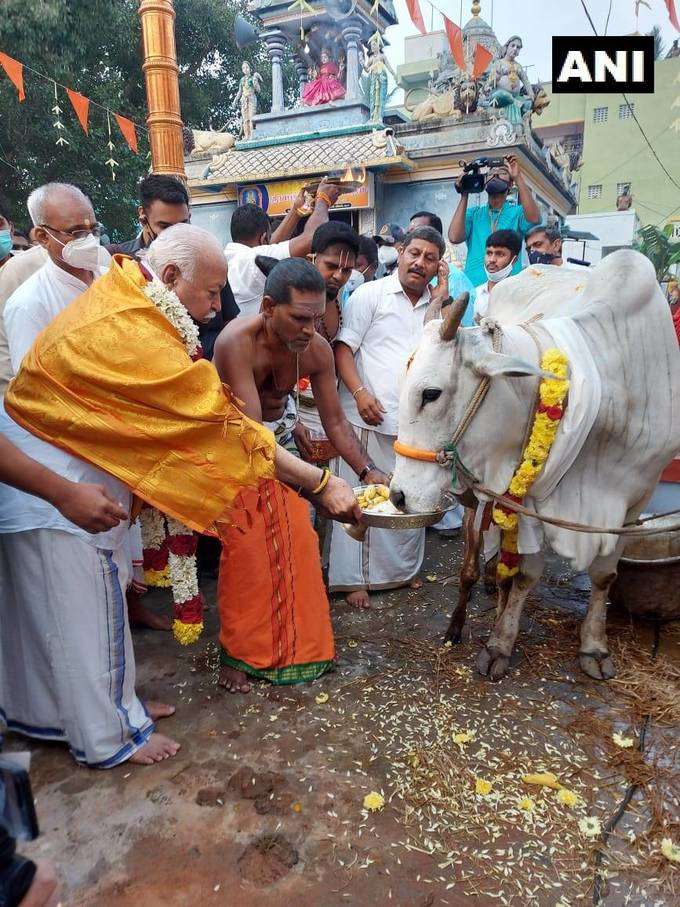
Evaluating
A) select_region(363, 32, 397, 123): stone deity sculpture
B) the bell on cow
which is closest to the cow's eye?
select_region(363, 32, 397, 123): stone deity sculpture

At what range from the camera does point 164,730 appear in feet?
9.53

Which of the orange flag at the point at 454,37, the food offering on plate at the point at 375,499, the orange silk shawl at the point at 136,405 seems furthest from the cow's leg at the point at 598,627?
the orange flag at the point at 454,37

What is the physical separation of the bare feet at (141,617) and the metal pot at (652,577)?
271 cm

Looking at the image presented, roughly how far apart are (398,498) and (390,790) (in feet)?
3.90

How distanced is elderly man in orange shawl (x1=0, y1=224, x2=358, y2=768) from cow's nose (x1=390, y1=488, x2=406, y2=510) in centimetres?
23

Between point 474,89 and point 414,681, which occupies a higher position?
point 474,89

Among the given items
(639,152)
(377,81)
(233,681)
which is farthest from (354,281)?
(639,152)

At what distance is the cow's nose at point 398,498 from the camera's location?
2.90 metres

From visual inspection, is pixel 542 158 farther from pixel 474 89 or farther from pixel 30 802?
pixel 30 802

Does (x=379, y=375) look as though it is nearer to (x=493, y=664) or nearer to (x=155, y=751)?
(x=493, y=664)

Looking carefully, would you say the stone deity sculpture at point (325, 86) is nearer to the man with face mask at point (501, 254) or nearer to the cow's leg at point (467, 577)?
the man with face mask at point (501, 254)

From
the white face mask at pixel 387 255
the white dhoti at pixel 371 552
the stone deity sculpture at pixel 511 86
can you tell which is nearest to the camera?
the white dhoti at pixel 371 552

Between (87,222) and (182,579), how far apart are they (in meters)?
1.71

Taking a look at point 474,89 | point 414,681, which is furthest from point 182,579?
point 474,89
